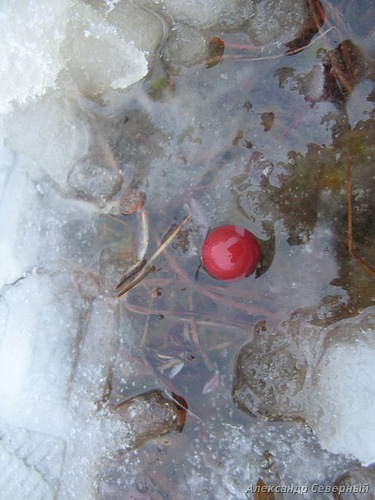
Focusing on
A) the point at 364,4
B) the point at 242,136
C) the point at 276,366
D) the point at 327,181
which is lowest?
the point at 276,366

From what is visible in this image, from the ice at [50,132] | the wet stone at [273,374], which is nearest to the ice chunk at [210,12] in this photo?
the ice at [50,132]

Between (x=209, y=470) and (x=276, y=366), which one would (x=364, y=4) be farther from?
(x=209, y=470)

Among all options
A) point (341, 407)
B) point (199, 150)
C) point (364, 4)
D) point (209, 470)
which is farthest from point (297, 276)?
point (364, 4)

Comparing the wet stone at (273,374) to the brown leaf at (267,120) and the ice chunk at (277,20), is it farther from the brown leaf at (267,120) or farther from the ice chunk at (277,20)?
the ice chunk at (277,20)

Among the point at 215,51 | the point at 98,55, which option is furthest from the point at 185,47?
the point at 98,55

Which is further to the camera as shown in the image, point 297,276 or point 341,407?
point 297,276

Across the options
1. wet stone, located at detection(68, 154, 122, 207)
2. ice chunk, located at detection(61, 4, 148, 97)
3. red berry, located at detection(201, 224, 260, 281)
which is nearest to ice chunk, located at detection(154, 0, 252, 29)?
ice chunk, located at detection(61, 4, 148, 97)

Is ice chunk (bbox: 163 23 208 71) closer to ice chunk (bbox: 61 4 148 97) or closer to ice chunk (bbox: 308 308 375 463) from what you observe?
ice chunk (bbox: 61 4 148 97)
